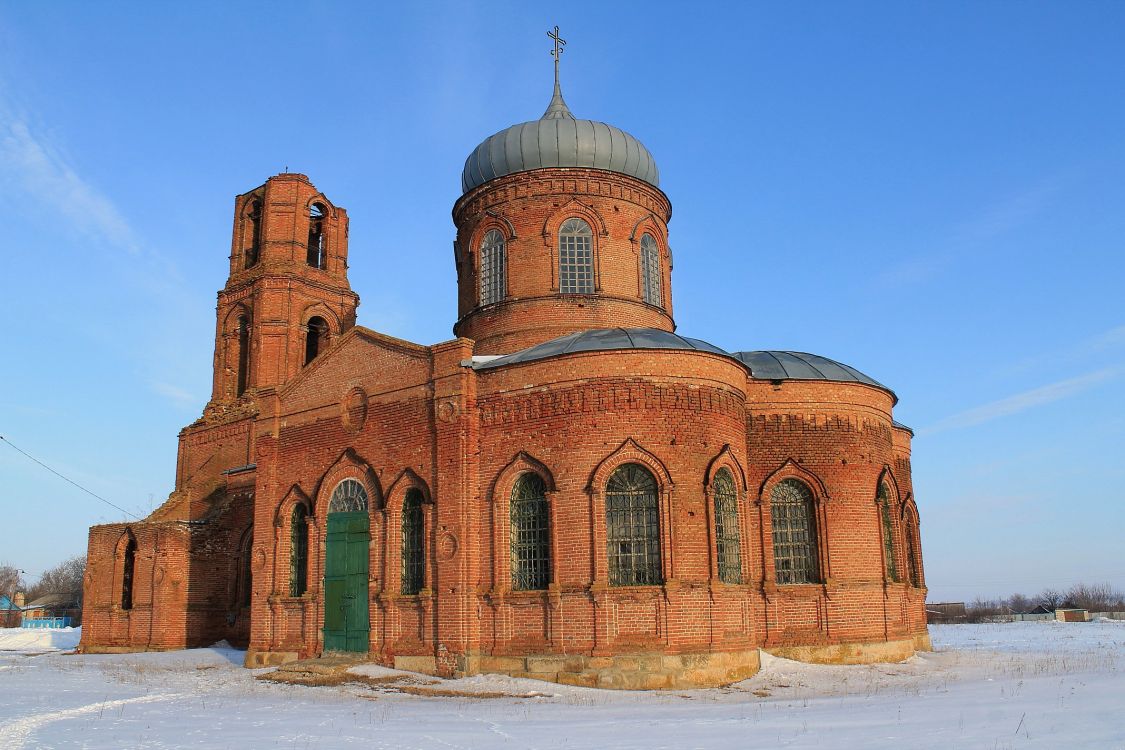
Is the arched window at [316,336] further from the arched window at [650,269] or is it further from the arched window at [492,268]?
the arched window at [650,269]

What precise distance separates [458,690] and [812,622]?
6333 mm

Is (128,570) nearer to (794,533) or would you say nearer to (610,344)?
(610,344)

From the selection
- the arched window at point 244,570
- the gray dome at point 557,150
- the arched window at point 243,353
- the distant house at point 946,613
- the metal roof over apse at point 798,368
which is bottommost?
the distant house at point 946,613

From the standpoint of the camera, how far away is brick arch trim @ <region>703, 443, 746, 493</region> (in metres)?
15.3

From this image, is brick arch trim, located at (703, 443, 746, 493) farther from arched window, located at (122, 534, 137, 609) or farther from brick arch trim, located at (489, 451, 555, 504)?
arched window, located at (122, 534, 137, 609)

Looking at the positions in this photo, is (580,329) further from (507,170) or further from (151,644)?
(151,644)

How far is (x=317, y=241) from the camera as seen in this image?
93.2ft

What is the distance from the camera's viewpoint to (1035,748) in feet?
26.8

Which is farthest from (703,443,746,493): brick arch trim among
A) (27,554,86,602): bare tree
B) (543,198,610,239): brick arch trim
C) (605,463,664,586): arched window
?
(27,554,86,602): bare tree

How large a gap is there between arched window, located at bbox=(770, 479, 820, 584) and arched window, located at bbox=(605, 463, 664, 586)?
127 inches

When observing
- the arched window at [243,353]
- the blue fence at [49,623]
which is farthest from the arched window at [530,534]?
the blue fence at [49,623]

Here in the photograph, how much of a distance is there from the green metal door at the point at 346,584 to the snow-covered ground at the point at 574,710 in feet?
3.39

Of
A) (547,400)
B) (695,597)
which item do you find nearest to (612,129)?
(547,400)

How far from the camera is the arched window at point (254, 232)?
91.1ft
